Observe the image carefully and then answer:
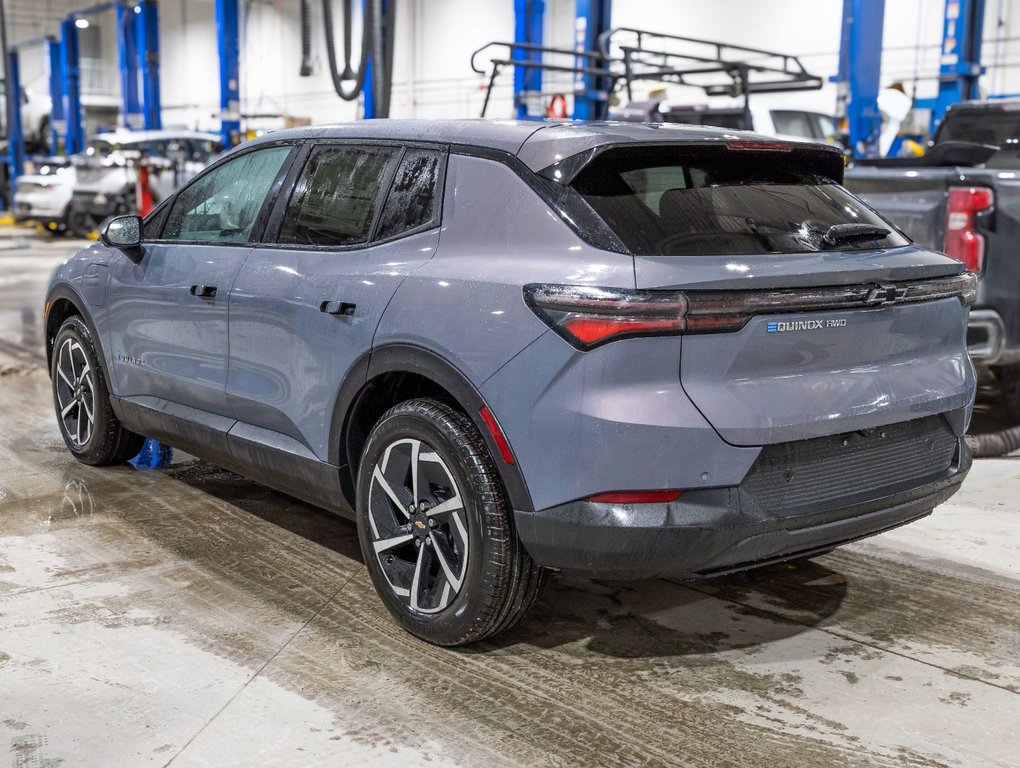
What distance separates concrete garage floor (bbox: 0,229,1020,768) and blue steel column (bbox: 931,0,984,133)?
9574 mm

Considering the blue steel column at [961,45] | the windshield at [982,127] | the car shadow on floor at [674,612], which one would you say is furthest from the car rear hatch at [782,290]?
the blue steel column at [961,45]

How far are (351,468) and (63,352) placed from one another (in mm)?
2525

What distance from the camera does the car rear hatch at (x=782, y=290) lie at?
291 centimetres

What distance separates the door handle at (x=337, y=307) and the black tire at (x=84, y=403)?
1.97 metres

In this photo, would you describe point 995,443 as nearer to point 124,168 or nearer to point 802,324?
point 802,324

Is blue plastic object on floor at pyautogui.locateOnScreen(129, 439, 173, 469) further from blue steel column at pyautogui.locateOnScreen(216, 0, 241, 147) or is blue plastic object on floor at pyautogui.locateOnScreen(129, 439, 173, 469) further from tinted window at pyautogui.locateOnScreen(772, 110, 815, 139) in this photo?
blue steel column at pyautogui.locateOnScreen(216, 0, 241, 147)

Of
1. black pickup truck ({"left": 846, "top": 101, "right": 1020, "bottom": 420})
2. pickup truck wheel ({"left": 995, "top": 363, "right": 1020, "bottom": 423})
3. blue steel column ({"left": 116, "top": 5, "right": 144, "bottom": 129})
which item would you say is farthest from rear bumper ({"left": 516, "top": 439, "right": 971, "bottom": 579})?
blue steel column ({"left": 116, "top": 5, "right": 144, "bottom": 129})

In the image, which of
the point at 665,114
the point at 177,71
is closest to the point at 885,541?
the point at 665,114

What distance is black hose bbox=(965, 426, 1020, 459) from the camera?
19.5ft

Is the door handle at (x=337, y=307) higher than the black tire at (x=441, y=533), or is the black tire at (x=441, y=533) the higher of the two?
the door handle at (x=337, y=307)

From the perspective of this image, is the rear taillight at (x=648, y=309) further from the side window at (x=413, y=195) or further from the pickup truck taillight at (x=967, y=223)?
the pickup truck taillight at (x=967, y=223)

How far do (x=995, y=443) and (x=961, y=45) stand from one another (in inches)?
339

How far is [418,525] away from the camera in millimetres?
3422

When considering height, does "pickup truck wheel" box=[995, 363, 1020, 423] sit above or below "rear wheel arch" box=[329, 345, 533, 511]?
below
